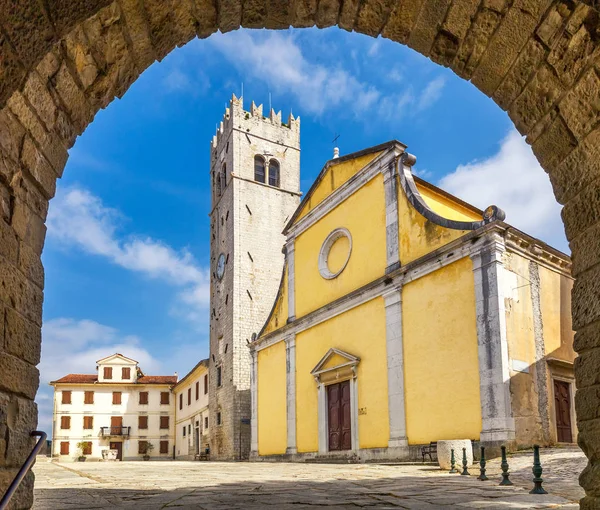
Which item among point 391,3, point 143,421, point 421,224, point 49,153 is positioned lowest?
point 143,421

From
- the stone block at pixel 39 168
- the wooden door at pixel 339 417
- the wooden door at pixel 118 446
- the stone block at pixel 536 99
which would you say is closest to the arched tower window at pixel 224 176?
the wooden door at pixel 339 417

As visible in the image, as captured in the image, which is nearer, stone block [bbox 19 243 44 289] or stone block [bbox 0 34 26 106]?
stone block [bbox 0 34 26 106]

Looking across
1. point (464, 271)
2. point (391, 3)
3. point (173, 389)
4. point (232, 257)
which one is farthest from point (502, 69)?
point (173, 389)

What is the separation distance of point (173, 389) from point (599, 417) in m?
44.0

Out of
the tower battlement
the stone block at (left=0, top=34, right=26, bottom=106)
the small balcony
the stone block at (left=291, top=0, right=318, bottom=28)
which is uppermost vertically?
the tower battlement

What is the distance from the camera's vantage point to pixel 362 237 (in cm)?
1725

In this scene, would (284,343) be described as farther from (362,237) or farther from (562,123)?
(562,123)

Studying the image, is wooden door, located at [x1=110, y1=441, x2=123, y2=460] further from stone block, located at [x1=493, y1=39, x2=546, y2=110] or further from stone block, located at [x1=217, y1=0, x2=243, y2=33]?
stone block, located at [x1=493, y1=39, x2=546, y2=110]

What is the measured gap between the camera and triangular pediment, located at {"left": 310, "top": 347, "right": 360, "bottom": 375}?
16.5 meters

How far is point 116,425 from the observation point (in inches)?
1747

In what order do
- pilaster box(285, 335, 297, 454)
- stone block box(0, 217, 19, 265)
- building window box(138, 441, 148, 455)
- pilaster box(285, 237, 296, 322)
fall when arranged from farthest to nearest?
building window box(138, 441, 148, 455), pilaster box(285, 237, 296, 322), pilaster box(285, 335, 297, 454), stone block box(0, 217, 19, 265)

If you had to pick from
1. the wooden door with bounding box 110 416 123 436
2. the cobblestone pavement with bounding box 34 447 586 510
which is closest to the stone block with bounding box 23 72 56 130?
the cobblestone pavement with bounding box 34 447 586 510

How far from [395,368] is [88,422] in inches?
1405

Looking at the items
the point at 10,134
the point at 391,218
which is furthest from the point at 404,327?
the point at 10,134
